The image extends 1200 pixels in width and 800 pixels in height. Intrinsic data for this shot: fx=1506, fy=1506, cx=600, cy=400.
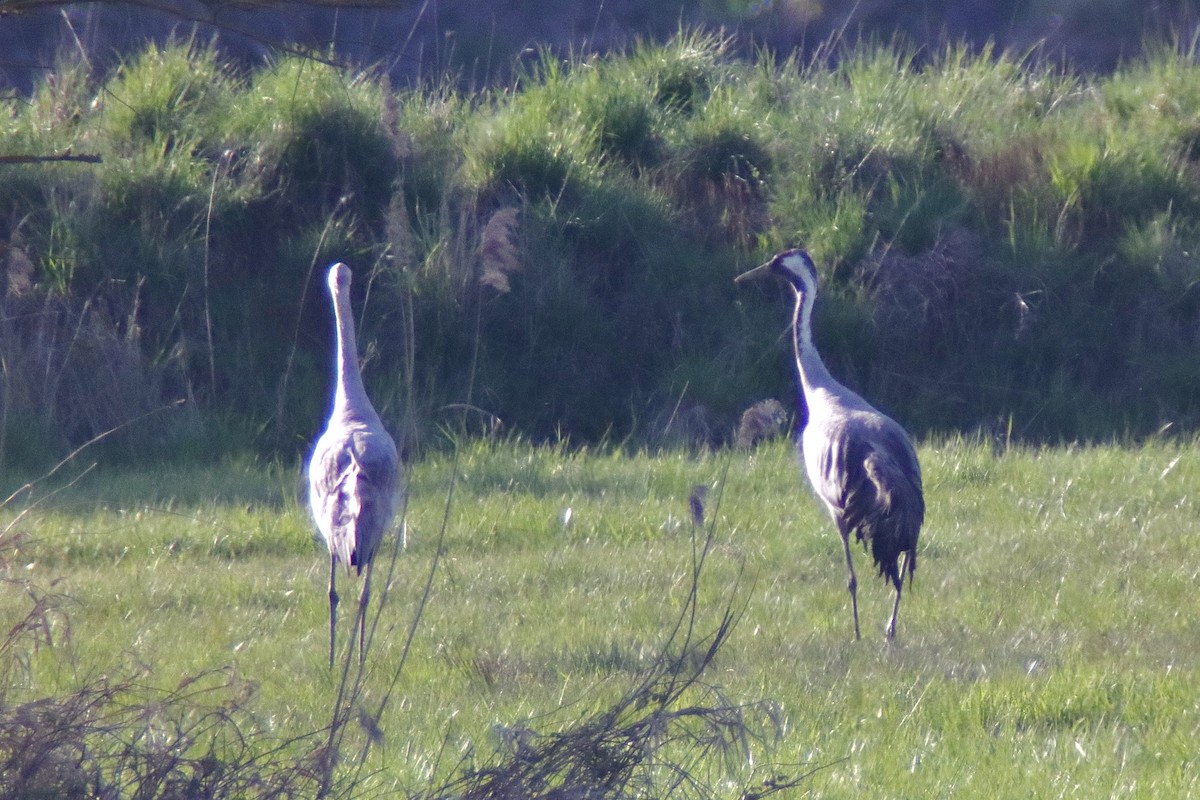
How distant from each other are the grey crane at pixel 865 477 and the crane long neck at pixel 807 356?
→ 0.01 meters

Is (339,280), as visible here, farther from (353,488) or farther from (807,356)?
(807,356)

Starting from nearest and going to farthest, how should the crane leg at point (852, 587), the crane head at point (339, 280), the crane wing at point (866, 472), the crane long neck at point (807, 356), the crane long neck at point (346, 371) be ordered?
1. the crane leg at point (852, 587)
2. the crane wing at point (866, 472)
3. the crane long neck at point (346, 371)
4. the crane long neck at point (807, 356)
5. the crane head at point (339, 280)

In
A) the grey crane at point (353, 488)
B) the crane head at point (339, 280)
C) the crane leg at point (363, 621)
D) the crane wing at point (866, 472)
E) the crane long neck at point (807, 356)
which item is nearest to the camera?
the crane leg at point (363, 621)

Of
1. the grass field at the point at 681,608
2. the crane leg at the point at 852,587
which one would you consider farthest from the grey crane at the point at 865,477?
the grass field at the point at 681,608

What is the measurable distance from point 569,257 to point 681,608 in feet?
17.3

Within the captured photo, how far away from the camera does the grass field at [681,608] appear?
456 centimetres

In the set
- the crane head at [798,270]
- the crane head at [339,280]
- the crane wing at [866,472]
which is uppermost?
the crane head at [798,270]

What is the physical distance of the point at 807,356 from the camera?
759cm

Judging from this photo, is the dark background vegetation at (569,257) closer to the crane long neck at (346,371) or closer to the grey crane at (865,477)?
the crane long neck at (346,371)

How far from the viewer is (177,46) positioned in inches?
501

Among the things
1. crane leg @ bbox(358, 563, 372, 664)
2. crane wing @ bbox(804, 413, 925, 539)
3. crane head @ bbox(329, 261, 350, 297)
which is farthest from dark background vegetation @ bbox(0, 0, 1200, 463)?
crane leg @ bbox(358, 563, 372, 664)

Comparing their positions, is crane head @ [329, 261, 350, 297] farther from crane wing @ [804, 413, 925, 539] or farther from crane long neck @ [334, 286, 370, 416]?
crane wing @ [804, 413, 925, 539]

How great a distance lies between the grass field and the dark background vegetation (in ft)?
4.33

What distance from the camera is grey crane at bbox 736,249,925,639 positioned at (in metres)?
6.20
